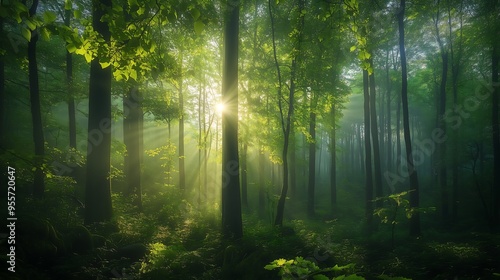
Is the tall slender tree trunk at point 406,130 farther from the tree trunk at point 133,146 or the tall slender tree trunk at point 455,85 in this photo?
the tree trunk at point 133,146

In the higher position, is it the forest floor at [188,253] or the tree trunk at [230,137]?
the tree trunk at [230,137]

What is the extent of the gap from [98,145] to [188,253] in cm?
425

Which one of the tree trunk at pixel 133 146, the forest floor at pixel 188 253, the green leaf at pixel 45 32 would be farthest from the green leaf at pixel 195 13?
the tree trunk at pixel 133 146

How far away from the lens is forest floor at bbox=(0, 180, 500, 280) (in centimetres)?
591

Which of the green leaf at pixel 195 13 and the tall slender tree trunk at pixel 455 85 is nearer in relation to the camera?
the green leaf at pixel 195 13

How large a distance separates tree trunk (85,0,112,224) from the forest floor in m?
0.53

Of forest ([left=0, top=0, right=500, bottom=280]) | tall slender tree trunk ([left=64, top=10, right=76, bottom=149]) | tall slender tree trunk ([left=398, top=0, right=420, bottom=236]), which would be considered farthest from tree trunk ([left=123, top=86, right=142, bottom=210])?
tall slender tree trunk ([left=398, top=0, right=420, bottom=236])

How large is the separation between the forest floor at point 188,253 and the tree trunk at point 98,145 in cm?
53

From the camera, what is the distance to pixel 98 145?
836 cm

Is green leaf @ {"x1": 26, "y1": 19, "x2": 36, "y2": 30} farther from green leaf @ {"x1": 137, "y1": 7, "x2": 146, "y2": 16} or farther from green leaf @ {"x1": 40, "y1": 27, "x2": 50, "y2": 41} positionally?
green leaf @ {"x1": 137, "y1": 7, "x2": 146, "y2": 16}

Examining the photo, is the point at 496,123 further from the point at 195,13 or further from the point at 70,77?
the point at 70,77

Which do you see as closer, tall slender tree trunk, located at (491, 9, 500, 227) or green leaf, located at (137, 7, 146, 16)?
green leaf, located at (137, 7, 146, 16)

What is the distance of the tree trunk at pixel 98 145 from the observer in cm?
809

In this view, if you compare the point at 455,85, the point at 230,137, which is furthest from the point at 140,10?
the point at 455,85
